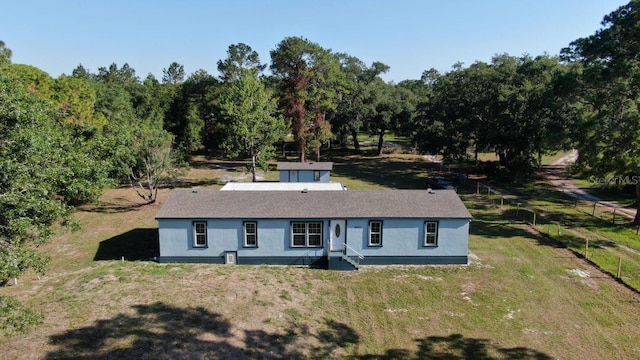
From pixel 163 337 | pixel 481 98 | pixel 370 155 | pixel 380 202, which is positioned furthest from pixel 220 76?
pixel 163 337

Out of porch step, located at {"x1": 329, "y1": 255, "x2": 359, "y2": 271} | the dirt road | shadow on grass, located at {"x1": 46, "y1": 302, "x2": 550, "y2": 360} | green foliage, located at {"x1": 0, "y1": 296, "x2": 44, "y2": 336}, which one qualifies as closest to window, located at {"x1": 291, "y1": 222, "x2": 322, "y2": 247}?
porch step, located at {"x1": 329, "y1": 255, "x2": 359, "y2": 271}

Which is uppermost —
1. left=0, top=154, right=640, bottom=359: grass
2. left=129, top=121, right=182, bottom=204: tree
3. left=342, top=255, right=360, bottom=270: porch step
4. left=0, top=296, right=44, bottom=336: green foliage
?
left=129, top=121, right=182, bottom=204: tree

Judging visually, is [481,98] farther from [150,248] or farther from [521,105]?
[150,248]

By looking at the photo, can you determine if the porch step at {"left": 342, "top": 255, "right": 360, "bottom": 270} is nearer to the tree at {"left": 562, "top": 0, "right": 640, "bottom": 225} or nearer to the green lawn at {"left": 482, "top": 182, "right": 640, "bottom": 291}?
the green lawn at {"left": 482, "top": 182, "right": 640, "bottom": 291}

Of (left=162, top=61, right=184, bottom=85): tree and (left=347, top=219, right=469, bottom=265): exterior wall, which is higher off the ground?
(left=162, top=61, right=184, bottom=85): tree

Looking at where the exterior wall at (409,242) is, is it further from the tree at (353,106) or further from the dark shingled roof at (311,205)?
the tree at (353,106)

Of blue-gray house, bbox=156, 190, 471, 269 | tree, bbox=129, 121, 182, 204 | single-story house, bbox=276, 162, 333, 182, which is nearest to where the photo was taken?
blue-gray house, bbox=156, 190, 471, 269

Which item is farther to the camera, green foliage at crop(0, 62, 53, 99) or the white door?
green foliage at crop(0, 62, 53, 99)

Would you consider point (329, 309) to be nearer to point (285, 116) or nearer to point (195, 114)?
point (285, 116)
